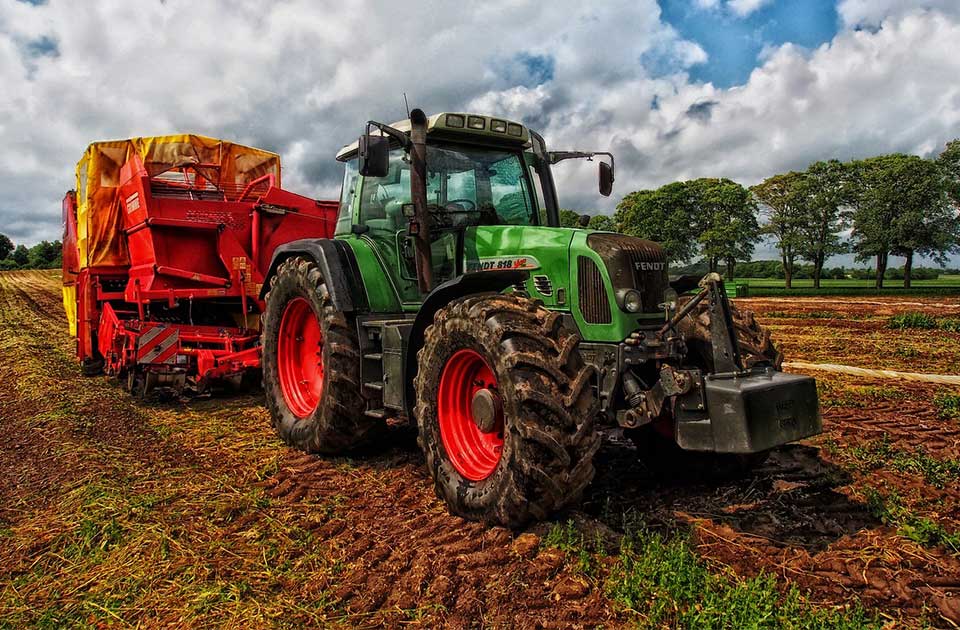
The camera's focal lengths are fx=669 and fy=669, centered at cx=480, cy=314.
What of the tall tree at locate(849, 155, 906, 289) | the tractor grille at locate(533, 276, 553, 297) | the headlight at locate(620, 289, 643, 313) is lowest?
the headlight at locate(620, 289, 643, 313)

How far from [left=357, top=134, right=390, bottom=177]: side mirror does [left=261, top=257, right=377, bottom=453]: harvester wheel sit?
132 cm

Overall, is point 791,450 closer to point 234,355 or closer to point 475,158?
point 475,158

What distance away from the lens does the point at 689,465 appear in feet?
15.2

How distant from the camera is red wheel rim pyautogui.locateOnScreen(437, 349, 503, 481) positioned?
4230mm

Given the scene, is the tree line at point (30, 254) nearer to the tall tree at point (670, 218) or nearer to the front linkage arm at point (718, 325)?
the tall tree at point (670, 218)

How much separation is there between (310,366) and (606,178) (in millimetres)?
3226

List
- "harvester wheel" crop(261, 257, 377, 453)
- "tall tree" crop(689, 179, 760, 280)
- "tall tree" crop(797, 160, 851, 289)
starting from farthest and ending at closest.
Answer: "tall tree" crop(689, 179, 760, 280) < "tall tree" crop(797, 160, 851, 289) < "harvester wheel" crop(261, 257, 377, 453)

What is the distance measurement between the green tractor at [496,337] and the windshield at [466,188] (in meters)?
0.01

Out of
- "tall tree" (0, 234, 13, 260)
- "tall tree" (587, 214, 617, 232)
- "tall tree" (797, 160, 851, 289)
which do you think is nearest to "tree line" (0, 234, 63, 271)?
"tall tree" (0, 234, 13, 260)

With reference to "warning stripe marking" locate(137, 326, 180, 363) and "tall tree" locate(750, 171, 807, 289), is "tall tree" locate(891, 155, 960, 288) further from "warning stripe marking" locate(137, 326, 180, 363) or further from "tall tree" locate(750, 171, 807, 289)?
"warning stripe marking" locate(137, 326, 180, 363)

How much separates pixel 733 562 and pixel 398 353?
2.53 meters

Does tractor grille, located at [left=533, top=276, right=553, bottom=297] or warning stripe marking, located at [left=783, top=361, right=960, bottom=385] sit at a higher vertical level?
tractor grille, located at [left=533, top=276, right=553, bottom=297]

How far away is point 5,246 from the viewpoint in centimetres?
7969

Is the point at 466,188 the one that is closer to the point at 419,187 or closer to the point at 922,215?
the point at 419,187
